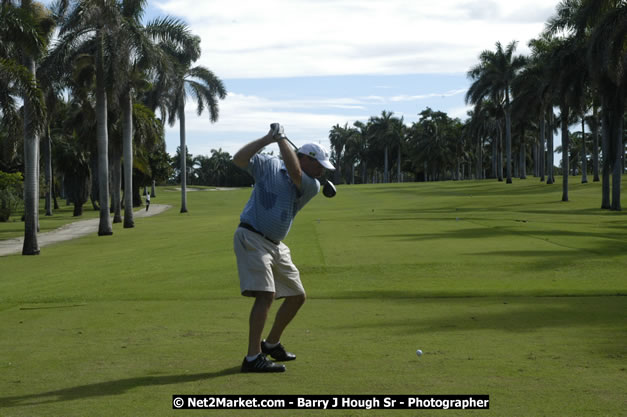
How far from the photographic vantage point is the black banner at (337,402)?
540cm

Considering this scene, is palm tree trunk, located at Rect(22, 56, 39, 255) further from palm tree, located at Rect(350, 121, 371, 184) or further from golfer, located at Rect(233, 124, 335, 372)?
palm tree, located at Rect(350, 121, 371, 184)

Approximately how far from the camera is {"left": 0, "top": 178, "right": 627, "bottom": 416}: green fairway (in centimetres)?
586

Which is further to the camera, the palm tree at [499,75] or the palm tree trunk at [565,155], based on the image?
the palm tree at [499,75]

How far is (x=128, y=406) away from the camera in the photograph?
5.50 meters

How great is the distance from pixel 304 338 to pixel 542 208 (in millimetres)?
43278

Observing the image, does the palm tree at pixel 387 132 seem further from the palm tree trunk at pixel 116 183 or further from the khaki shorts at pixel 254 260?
the khaki shorts at pixel 254 260

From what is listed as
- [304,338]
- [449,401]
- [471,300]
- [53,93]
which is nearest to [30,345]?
[304,338]

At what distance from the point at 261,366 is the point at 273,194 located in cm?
159

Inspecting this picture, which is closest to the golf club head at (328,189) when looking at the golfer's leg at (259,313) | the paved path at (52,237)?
the golfer's leg at (259,313)

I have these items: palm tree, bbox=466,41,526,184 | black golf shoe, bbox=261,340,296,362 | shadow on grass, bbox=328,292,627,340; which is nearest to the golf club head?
black golf shoe, bbox=261,340,296,362

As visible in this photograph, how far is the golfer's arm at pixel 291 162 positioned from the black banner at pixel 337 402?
1.98 meters

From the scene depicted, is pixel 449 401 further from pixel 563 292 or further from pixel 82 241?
pixel 82 241

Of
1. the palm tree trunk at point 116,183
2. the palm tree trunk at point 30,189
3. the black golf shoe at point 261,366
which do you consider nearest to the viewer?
the black golf shoe at point 261,366

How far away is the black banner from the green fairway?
95 mm
